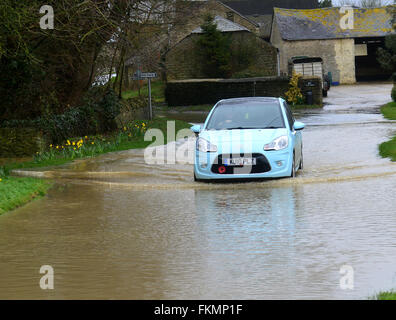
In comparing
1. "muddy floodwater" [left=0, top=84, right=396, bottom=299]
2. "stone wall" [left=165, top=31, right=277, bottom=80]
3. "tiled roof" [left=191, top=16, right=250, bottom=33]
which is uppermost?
"tiled roof" [left=191, top=16, right=250, bottom=33]

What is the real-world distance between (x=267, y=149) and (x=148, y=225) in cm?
411

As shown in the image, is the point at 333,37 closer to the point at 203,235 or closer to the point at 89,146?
the point at 89,146

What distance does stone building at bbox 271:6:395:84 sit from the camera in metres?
69.8

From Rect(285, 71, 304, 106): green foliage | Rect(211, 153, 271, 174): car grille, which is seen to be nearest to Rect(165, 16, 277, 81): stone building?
Rect(285, 71, 304, 106): green foliage

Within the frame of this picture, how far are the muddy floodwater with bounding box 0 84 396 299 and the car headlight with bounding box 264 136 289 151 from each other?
0.64 metres

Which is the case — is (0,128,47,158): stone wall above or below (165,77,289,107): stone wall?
below

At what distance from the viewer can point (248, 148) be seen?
14180 millimetres

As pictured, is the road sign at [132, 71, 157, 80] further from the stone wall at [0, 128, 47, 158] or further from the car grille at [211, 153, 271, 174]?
→ the car grille at [211, 153, 271, 174]

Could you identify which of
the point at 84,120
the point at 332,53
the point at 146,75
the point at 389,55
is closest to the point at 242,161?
the point at 84,120

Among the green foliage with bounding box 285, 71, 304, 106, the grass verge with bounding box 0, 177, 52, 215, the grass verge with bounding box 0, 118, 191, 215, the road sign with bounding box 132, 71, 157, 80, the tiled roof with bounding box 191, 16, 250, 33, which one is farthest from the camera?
the tiled roof with bounding box 191, 16, 250, 33

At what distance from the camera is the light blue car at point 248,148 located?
46.5 feet

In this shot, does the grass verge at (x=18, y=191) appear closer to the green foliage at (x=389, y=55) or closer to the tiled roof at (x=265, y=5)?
the green foliage at (x=389, y=55)
